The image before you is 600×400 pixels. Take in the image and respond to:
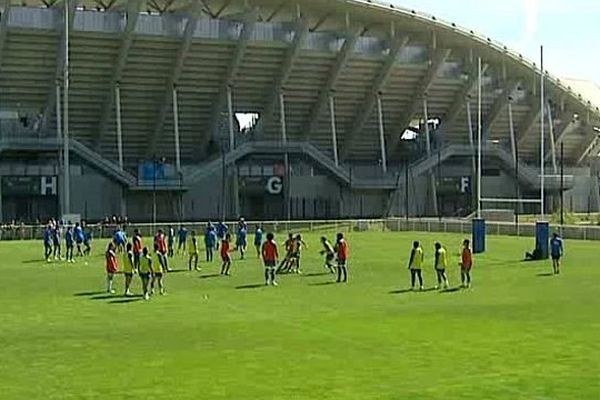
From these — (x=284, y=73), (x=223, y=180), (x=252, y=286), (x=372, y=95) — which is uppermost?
(x=284, y=73)

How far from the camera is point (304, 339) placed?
19844 mm

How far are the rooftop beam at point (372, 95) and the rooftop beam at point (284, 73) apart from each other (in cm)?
829

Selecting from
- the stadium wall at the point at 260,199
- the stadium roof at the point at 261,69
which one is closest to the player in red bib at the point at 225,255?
the stadium roof at the point at 261,69

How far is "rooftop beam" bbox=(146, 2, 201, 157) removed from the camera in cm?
7612

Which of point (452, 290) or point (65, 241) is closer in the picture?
point (452, 290)

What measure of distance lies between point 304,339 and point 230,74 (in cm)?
6372

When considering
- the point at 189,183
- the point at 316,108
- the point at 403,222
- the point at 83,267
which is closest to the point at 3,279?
the point at 83,267

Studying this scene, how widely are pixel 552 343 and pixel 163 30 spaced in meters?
60.7

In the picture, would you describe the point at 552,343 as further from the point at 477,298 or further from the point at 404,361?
the point at 477,298

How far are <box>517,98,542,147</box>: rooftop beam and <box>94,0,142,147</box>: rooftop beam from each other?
40781 millimetres

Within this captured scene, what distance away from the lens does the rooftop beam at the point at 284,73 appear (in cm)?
8044

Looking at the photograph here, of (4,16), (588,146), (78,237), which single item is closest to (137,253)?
(78,237)

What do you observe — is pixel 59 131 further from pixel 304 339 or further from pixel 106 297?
pixel 304 339

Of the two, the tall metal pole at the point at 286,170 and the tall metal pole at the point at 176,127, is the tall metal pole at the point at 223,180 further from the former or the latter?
the tall metal pole at the point at 286,170
